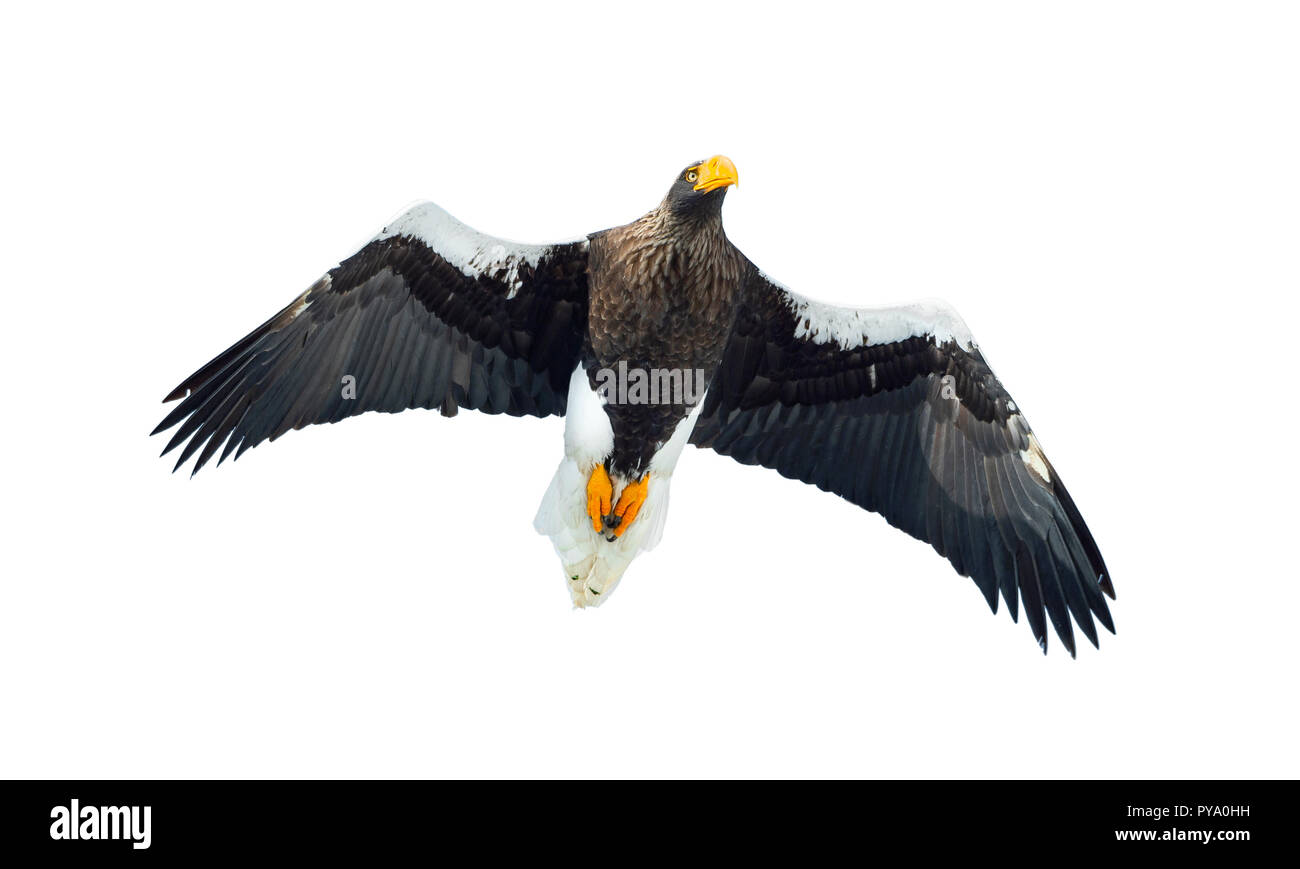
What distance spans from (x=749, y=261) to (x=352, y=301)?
74.2 inches

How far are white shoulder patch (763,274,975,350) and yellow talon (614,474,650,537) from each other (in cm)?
105

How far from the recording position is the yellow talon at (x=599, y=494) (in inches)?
246

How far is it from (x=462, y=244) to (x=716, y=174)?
123 cm

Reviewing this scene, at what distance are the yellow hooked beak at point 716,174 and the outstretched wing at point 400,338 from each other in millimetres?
657

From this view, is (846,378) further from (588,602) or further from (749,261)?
(588,602)

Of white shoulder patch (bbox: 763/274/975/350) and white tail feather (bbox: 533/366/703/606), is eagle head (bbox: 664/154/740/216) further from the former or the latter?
white tail feather (bbox: 533/366/703/606)

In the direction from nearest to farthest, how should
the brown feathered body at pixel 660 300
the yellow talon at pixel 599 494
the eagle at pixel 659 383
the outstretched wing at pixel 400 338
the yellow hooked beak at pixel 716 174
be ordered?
the yellow hooked beak at pixel 716 174 < the brown feathered body at pixel 660 300 < the eagle at pixel 659 383 < the outstretched wing at pixel 400 338 < the yellow talon at pixel 599 494

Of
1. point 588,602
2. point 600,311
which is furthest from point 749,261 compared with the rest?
point 588,602

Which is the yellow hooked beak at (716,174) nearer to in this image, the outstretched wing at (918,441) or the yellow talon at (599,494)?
the outstretched wing at (918,441)

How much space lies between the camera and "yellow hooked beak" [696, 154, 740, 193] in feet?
18.9

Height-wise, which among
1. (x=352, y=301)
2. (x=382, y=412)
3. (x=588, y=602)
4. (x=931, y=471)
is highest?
(x=352, y=301)

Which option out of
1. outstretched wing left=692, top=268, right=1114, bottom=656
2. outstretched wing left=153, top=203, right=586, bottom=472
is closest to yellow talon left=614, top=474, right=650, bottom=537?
outstretched wing left=692, top=268, right=1114, bottom=656

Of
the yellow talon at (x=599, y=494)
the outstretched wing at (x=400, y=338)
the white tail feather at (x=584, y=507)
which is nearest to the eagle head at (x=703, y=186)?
the outstretched wing at (x=400, y=338)

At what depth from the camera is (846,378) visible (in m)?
6.57
